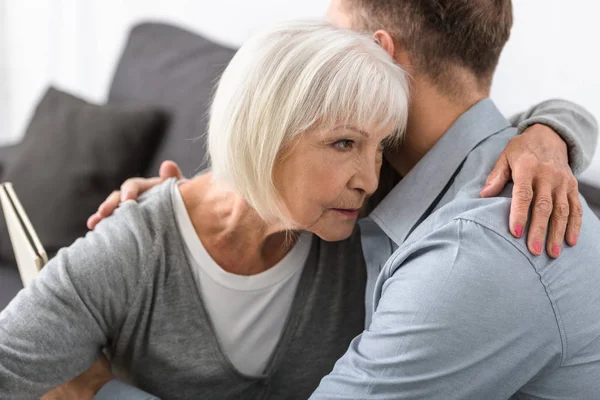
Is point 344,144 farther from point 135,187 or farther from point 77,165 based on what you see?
point 77,165

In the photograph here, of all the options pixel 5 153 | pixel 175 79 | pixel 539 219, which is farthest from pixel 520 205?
pixel 5 153

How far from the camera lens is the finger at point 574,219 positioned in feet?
3.53

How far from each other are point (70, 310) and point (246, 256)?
32cm

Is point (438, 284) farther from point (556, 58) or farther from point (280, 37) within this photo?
point (556, 58)

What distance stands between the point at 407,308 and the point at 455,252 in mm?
98

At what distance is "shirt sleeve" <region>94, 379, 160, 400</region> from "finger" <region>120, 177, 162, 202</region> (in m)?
0.32

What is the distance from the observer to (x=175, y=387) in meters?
1.35

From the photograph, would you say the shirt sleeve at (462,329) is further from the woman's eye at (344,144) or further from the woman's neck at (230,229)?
the woman's neck at (230,229)

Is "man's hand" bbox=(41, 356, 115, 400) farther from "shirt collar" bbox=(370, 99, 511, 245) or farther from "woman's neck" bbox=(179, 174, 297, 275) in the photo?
"shirt collar" bbox=(370, 99, 511, 245)

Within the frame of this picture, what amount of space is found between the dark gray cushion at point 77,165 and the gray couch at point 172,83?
0.05 meters

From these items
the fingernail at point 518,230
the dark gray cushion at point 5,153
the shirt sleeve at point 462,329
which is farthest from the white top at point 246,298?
the dark gray cushion at point 5,153

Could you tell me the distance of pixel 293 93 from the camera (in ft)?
3.70

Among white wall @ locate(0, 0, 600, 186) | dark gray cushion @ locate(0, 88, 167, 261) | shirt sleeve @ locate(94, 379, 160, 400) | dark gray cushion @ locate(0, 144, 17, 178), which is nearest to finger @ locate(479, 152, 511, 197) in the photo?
white wall @ locate(0, 0, 600, 186)

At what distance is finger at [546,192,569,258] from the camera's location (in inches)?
41.1
